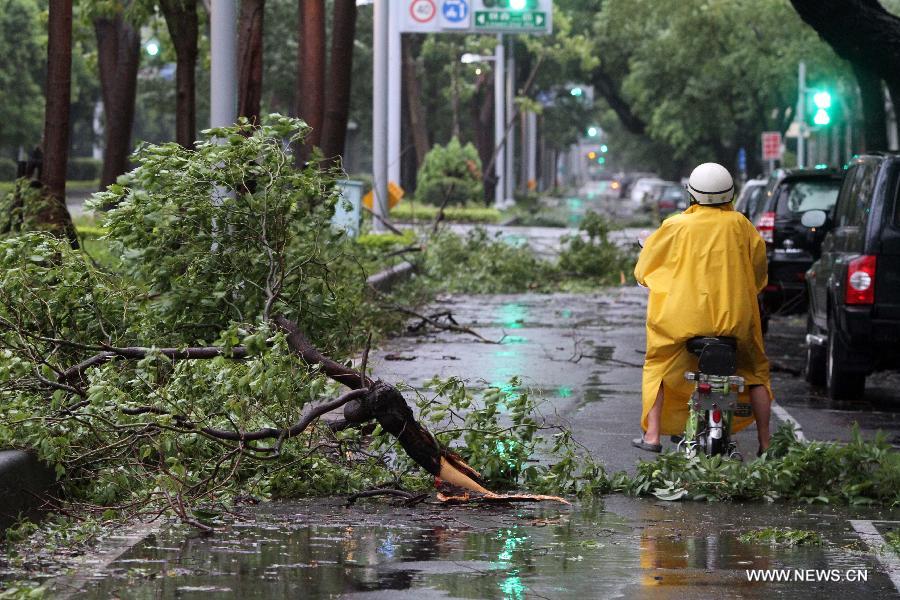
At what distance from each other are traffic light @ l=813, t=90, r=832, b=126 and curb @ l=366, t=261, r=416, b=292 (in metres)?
12.7

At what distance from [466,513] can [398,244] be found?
64.7ft

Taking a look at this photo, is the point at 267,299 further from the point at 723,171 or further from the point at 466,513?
the point at 723,171

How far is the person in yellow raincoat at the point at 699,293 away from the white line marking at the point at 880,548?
121 centimetres

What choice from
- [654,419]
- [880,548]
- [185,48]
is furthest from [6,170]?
[880,548]

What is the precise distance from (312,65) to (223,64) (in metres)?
9.38

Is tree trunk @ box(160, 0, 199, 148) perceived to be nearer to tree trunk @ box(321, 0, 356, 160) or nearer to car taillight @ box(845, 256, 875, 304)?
tree trunk @ box(321, 0, 356, 160)

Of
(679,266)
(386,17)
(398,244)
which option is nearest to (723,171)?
(679,266)

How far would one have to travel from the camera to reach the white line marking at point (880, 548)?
691 centimetres

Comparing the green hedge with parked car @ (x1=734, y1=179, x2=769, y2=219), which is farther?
the green hedge

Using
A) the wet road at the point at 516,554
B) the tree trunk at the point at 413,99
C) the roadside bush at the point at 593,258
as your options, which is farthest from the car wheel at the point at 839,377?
the tree trunk at the point at 413,99

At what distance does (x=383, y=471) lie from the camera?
28.9 feet

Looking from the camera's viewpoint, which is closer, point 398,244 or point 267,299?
point 267,299

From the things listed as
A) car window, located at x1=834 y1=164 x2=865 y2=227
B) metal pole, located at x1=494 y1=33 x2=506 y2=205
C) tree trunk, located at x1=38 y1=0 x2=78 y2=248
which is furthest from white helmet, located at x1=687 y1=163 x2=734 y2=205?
metal pole, located at x1=494 y1=33 x2=506 y2=205

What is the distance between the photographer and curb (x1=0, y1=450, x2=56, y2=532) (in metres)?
7.52
